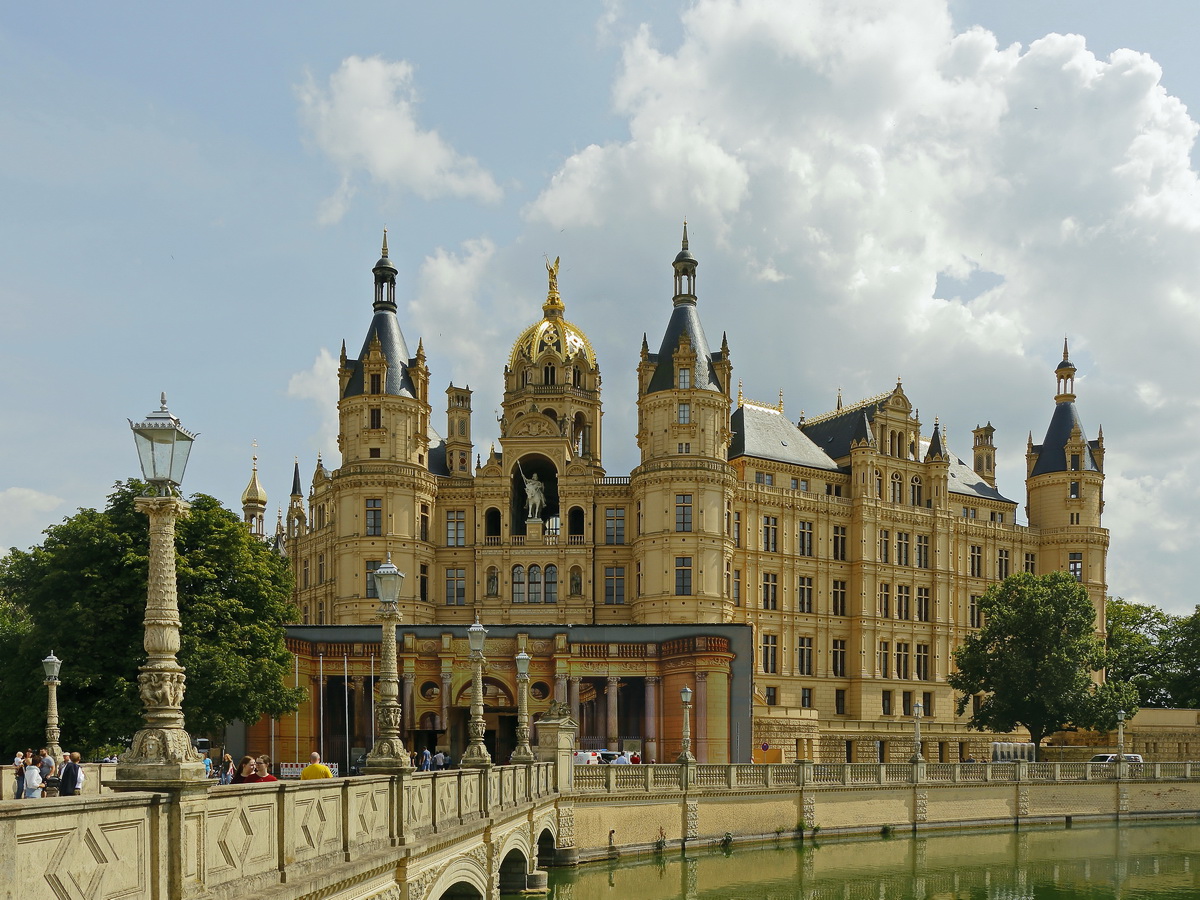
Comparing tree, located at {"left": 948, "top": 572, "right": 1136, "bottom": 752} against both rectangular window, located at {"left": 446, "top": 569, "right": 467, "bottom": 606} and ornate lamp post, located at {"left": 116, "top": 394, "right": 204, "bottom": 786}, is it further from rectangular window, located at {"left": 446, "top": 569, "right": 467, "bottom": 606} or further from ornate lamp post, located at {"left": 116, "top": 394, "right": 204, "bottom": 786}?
ornate lamp post, located at {"left": 116, "top": 394, "right": 204, "bottom": 786}

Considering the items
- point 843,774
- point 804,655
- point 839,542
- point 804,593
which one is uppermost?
point 839,542

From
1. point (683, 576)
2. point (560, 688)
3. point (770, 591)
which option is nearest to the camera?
point (560, 688)

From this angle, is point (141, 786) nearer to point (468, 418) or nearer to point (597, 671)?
point (597, 671)

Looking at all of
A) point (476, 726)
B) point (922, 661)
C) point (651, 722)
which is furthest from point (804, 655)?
point (476, 726)

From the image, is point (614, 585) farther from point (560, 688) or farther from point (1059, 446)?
point (1059, 446)

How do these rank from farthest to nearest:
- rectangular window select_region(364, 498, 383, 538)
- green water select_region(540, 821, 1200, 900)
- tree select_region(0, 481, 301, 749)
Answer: rectangular window select_region(364, 498, 383, 538)
tree select_region(0, 481, 301, 749)
green water select_region(540, 821, 1200, 900)

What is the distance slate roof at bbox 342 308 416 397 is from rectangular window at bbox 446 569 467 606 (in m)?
10.7

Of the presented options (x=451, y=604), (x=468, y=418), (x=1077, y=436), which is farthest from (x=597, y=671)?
(x=1077, y=436)

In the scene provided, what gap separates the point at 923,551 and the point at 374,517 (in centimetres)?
3560

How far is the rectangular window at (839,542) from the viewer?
3278 inches

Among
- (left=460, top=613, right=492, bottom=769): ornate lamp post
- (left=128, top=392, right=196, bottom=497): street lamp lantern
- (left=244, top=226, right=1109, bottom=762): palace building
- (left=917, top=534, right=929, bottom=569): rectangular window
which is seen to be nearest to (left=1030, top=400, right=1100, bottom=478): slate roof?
(left=244, top=226, right=1109, bottom=762): palace building

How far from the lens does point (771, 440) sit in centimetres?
8344

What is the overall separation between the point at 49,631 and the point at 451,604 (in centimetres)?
3345

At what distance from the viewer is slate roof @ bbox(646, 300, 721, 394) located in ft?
245
